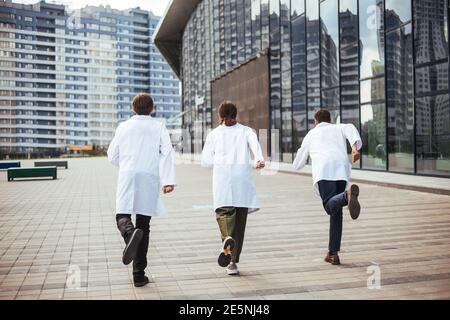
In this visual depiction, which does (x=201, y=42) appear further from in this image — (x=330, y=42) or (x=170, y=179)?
(x=170, y=179)

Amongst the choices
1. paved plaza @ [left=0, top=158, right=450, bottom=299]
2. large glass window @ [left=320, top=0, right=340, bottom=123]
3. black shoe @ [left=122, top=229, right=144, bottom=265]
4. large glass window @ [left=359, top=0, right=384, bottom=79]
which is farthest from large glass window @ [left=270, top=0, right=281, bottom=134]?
black shoe @ [left=122, top=229, right=144, bottom=265]

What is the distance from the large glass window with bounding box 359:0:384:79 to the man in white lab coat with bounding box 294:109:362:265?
14.3m

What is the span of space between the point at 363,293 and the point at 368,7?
692 inches

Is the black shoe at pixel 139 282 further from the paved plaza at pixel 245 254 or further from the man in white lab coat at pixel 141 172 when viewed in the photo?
the paved plaza at pixel 245 254

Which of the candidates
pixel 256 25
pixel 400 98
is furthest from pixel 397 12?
pixel 256 25

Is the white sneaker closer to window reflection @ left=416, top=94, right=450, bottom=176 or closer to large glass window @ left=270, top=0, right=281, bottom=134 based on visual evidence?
window reflection @ left=416, top=94, right=450, bottom=176

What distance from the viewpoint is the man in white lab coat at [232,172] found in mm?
5219

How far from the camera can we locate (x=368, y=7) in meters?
19.8

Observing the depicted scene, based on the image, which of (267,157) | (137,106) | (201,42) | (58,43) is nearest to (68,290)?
(137,106)

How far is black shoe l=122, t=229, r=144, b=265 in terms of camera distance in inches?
175

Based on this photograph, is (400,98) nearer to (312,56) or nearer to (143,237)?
(312,56)

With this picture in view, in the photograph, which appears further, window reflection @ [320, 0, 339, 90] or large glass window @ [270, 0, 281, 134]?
large glass window @ [270, 0, 281, 134]

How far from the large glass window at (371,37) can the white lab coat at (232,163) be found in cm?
1511

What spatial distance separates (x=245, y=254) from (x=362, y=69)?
15.9 meters
